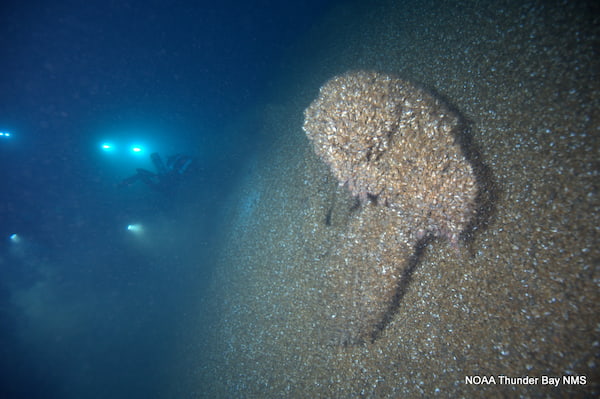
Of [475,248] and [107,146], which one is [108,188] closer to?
[107,146]

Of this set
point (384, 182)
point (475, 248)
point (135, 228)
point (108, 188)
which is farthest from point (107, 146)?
point (475, 248)

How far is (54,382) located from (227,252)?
524 inches

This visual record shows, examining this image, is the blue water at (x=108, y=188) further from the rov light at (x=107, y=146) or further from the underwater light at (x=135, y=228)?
the rov light at (x=107, y=146)

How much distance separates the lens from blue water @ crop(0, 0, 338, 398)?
9.38 meters

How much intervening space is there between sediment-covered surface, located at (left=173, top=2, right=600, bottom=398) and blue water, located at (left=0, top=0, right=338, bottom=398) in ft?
13.4

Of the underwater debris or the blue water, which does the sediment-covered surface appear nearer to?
the underwater debris

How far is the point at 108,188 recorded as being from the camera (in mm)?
18594

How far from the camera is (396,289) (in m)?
2.95

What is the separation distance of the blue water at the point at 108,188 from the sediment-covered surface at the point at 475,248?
4.09 m

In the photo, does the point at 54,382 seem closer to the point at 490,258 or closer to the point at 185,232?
the point at 185,232

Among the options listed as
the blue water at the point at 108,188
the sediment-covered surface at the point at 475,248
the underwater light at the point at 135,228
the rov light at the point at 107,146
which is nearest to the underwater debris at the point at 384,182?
the sediment-covered surface at the point at 475,248

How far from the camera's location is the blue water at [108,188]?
30.8 ft

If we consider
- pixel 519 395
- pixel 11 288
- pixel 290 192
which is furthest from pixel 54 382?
pixel 519 395

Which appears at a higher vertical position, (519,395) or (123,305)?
(123,305)
